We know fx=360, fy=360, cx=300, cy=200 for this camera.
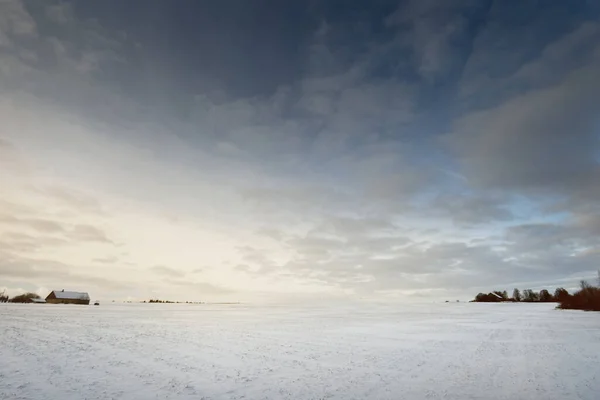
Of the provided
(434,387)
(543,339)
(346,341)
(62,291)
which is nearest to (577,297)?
(543,339)

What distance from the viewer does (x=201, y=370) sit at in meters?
16.0

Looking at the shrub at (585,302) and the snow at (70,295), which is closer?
the shrub at (585,302)

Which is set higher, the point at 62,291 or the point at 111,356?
the point at 62,291

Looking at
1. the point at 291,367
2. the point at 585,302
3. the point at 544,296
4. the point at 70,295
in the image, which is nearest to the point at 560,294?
the point at 544,296

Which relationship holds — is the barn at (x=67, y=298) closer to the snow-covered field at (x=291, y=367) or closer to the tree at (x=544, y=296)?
the snow-covered field at (x=291, y=367)

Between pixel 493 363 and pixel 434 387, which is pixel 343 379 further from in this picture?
pixel 493 363

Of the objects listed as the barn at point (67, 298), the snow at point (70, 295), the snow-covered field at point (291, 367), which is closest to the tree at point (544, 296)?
the snow-covered field at point (291, 367)

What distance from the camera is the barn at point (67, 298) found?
137 m

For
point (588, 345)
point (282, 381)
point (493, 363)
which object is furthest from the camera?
point (588, 345)

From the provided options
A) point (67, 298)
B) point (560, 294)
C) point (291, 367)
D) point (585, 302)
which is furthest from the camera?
point (560, 294)

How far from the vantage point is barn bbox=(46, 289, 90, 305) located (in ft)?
451

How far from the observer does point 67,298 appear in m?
138

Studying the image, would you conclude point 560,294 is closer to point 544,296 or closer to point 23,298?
point 544,296

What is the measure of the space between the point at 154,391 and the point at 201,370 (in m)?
3.63
